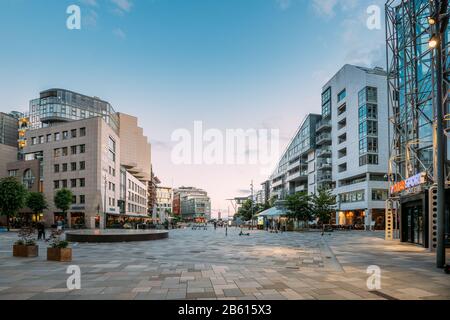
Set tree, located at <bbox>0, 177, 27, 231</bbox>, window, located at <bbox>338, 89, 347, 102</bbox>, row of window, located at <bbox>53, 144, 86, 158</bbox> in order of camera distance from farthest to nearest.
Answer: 1. window, located at <bbox>338, 89, 347, 102</bbox>
2. row of window, located at <bbox>53, 144, 86, 158</bbox>
3. tree, located at <bbox>0, 177, 27, 231</bbox>

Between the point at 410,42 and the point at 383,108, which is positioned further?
the point at 383,108

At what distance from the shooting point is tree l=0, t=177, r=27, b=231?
2181 inches

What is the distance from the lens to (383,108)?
67562 mm

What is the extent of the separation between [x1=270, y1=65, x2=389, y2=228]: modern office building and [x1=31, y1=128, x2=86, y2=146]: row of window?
52.3m

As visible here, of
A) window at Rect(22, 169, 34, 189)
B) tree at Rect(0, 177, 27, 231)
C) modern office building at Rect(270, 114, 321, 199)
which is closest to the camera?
tree at Rect(0, 177, 27, 231)

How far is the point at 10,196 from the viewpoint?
55.7 m

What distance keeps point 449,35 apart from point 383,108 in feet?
147

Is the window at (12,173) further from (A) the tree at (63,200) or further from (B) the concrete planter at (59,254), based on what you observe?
(B) the concrete planter at (59,254)

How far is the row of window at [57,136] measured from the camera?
2897 inches

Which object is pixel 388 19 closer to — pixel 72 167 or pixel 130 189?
pixel 72 167

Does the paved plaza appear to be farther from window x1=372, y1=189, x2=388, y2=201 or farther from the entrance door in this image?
window x1=372, y1=189, x2=388, y2=201

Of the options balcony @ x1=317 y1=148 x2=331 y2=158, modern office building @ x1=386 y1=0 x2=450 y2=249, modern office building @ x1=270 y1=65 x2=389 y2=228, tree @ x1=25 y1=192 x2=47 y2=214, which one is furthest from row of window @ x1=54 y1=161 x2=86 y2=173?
modern office building @ x1=386 y1=0 x2=450 y2=249

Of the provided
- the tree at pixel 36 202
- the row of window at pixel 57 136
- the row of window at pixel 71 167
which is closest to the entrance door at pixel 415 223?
the row of window at pixel 71 167
